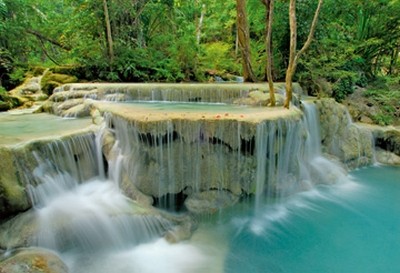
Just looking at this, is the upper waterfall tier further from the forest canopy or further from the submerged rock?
the submerged rock

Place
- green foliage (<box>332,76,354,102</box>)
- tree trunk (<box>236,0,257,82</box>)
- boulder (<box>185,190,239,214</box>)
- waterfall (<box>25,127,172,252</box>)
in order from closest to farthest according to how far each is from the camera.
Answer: waterfall (<box>25,127,172,252</box>)
boulder (<box>185,190,239,214</box>)
green foliage (<box>332,76,354,102</box>)
tree trunk (<box>236,0,257,82</box>)

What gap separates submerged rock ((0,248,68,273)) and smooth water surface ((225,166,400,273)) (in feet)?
6.92

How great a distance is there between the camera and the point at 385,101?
9.91 m

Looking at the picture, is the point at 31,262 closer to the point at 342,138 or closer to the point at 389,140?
the point at 342,138

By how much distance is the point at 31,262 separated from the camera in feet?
11.1

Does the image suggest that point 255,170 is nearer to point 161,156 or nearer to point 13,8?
point 161,156

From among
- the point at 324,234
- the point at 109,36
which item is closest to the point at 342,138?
the point at 324,234

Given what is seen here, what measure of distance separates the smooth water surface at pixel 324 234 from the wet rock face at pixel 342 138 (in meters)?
1.61

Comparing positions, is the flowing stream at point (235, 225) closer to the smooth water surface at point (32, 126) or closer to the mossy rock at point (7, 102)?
the smooth water surface at point (32, 126)

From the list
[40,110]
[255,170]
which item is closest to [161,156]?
[255,170]

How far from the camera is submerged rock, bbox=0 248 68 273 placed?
3.29 meters

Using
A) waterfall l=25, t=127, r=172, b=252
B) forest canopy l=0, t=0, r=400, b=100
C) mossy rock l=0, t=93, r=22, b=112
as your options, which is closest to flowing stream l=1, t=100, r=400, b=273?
waterfall l=25, t=127, r=172, b=252

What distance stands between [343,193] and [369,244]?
6.19 feet

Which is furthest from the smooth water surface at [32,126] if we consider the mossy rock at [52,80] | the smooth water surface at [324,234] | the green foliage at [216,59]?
the green foliage at [216,59]
